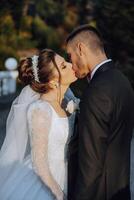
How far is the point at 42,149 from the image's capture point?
12.6ft

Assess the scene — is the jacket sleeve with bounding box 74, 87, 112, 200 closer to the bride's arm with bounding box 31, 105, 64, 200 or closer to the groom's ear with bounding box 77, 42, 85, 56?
the groom's ear with bounding box 77, 42, 85, 56

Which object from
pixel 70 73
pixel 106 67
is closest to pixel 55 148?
pixel 70 73

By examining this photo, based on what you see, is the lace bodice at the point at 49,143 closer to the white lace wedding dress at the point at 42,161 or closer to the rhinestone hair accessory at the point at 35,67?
the white lace wedding dress at the point at 42,161

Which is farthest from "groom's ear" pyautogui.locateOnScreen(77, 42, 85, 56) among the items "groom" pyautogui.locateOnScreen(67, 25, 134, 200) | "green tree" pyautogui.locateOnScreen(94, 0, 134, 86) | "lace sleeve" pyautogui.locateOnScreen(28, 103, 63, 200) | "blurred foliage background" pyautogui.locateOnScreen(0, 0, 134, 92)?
"green tree" pyautogui.locateOnScreen(94, 0, 134, 86)

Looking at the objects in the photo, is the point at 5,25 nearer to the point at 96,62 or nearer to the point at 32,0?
the point at 32,0

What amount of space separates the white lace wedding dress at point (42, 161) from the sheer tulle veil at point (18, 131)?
83 millimetres

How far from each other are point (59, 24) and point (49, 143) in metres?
21.2

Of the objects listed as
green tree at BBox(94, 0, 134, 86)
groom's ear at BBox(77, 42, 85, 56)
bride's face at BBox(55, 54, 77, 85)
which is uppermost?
green tree at BBox(94, 0, 134, 86)

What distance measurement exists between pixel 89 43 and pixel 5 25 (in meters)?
16.7

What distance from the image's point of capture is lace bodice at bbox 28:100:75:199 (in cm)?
385

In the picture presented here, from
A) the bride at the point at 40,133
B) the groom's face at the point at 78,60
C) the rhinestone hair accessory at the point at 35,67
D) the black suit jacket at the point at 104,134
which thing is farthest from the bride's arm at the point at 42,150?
the groom's face at the point at 78,60

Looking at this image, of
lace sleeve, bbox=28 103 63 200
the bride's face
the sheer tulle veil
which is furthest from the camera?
the sheer tulle veil

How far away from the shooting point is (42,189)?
164 inches

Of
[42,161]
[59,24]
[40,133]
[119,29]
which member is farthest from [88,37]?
[59,24]
